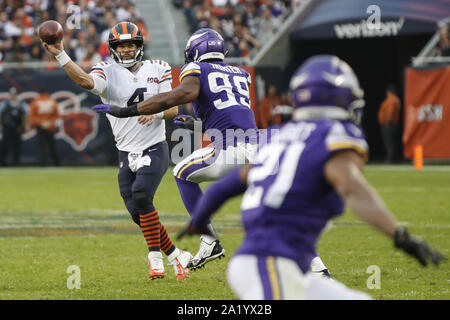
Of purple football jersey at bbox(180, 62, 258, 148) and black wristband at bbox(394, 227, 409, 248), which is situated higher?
black wristband at bbox(394, 227, 409, 248)

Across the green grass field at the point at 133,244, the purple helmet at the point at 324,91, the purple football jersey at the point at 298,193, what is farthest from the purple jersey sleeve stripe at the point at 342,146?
the green grass field at the point at 133,244

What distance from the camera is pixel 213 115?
Result: 21.8ft

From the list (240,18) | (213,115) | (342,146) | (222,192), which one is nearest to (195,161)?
(213,115)

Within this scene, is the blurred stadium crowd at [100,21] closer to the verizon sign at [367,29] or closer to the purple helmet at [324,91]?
the verizon sign at [367,29]

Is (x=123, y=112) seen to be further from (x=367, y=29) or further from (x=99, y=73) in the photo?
(x=367, y=29)

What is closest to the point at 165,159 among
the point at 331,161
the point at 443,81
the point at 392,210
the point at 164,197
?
the point at 331,161

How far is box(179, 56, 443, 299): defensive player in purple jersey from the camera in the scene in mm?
3449

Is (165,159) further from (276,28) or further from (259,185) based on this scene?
(276,28)

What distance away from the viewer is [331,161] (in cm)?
349

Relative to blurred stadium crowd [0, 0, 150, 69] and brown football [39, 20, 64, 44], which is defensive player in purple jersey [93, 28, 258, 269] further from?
blurred stadium crowd [0, 0, 150, 69]

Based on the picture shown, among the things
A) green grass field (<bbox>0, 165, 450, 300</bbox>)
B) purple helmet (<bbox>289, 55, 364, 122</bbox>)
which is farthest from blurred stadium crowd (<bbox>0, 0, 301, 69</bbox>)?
purple helmet (<bbox>289, 55, 364, 122</bbox>)

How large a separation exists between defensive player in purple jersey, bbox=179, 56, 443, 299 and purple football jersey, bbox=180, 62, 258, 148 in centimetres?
283

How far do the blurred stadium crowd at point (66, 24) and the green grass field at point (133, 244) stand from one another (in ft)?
17.7
